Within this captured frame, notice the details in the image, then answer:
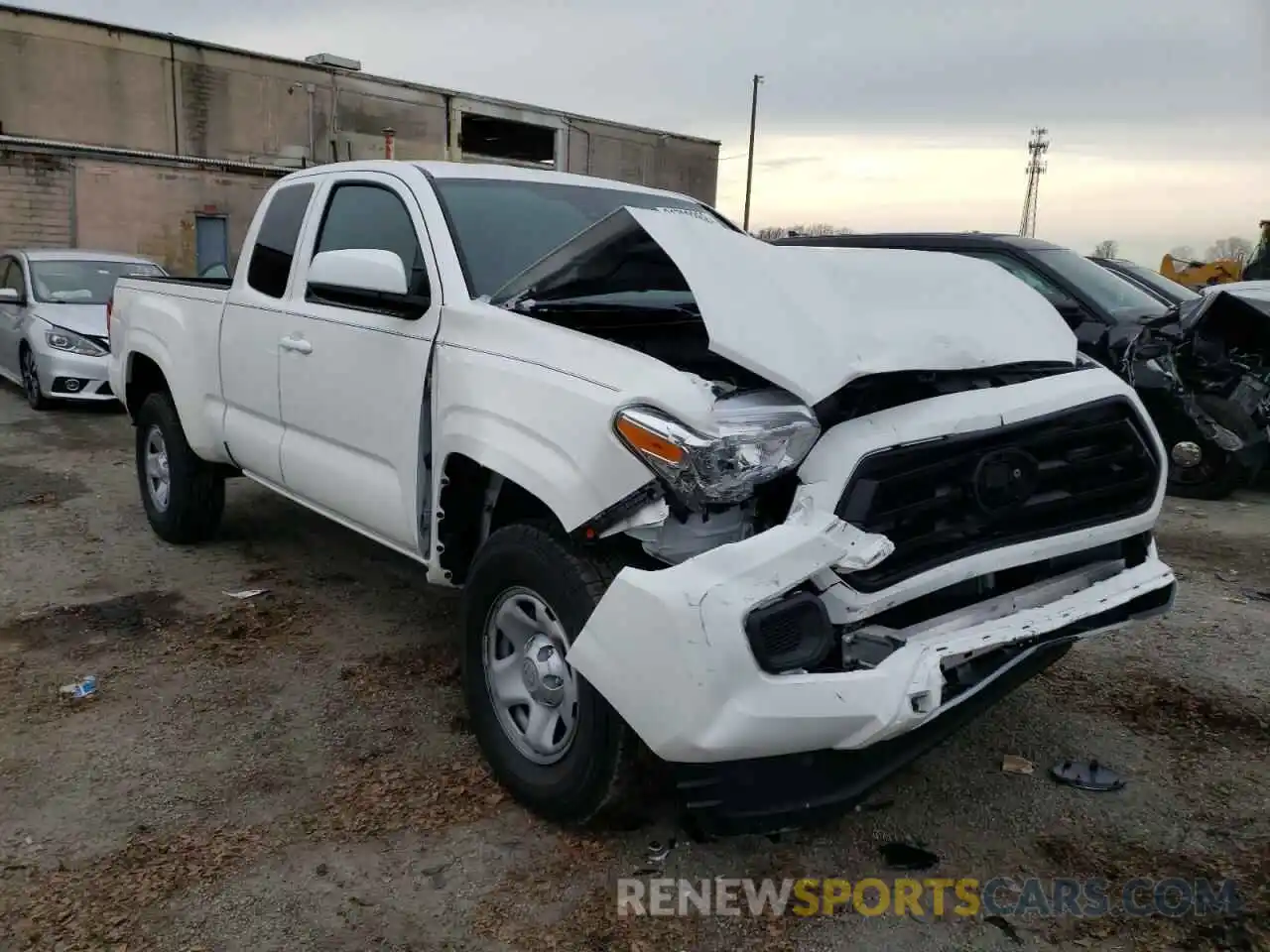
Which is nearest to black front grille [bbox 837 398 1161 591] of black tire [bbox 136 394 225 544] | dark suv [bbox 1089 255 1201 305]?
black tire [bbox 136 394 225 544]

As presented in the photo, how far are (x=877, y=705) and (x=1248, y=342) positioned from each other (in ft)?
20.3

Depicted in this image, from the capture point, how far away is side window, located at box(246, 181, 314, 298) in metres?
4.43

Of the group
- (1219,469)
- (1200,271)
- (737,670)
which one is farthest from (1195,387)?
(1200,271)

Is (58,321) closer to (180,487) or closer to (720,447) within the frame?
(180,487)

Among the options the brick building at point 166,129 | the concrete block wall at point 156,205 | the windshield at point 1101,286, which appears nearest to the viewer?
the windshield at point 1101,286

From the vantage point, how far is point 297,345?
4086mm

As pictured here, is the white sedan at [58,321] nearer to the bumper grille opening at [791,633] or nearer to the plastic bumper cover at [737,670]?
the plastic bumper cover at [737,670]

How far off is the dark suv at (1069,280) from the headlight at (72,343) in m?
6.92

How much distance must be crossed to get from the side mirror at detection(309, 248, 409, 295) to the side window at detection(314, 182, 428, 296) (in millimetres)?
109

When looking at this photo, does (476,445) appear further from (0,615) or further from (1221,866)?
(0,615)

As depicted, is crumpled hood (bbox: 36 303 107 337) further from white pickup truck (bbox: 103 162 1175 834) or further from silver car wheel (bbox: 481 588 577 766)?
silver car wheel (bbox: 481 588 577 766)

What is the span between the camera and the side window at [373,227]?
142 inches

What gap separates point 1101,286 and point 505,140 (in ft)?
104

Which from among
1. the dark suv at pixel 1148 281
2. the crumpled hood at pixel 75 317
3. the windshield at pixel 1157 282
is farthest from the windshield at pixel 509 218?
the crumpled hood at pixel 75 317
